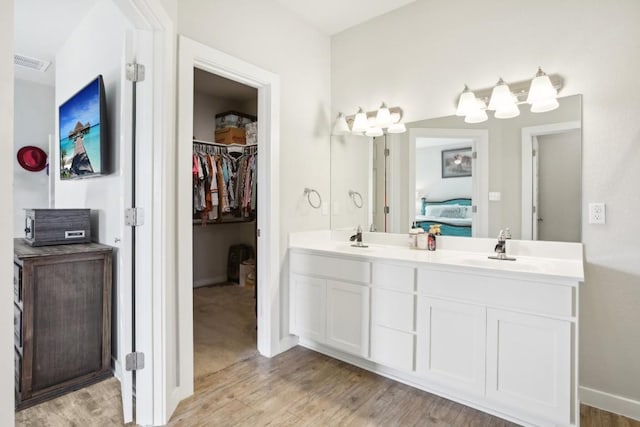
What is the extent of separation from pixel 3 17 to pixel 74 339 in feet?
6.87

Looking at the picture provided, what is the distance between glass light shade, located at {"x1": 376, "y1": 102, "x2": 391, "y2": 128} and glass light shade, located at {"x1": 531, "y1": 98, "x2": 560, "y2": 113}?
0.98 meters

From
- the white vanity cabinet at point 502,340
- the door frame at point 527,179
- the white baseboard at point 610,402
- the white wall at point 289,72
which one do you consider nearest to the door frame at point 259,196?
the white wall at point 289,72

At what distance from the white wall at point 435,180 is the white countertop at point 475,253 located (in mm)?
320

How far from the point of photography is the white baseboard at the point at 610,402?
6.05ft

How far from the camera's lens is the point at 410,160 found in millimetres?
2713

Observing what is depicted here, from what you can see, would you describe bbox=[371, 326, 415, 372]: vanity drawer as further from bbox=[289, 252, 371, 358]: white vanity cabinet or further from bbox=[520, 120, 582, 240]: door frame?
bbox=[520, 120, 582, 240]: door frame

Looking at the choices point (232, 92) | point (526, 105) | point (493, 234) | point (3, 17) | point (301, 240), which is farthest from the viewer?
point (232, 92)

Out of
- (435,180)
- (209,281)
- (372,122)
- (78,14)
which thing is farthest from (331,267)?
(209,281)

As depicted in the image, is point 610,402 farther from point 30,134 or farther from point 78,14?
point 30,134

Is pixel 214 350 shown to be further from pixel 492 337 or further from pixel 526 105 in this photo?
pixel 526 105

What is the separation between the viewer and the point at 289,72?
2738 mm

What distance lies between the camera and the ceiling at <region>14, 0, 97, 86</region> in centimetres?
262

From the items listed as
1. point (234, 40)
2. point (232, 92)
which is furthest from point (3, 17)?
point (232, 92)

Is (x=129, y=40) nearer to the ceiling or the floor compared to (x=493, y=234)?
nearer to the ceiling
